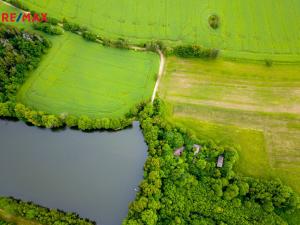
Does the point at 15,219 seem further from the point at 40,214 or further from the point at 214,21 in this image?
the point at 214,21

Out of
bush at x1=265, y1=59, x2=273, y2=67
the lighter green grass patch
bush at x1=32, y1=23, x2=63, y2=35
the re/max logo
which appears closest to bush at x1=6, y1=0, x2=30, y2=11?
the re/max logo

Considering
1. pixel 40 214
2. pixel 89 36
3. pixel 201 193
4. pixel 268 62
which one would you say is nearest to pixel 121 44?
pixel 89 36

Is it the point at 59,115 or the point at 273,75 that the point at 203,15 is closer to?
the point at 273,75

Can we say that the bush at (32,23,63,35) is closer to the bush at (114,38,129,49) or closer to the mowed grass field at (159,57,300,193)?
the bush at (114,38,129,49)

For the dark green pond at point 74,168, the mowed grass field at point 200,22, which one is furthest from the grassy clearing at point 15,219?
the mowed grass field at point 200,22

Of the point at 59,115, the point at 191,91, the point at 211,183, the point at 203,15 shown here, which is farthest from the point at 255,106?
the point at 59,115

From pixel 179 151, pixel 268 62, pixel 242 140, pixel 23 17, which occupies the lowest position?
pixel 179 151
